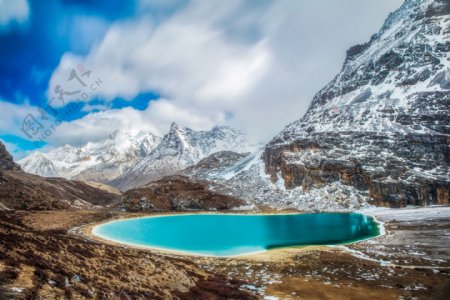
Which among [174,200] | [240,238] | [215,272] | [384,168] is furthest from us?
[174,200]

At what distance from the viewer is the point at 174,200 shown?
180 meters

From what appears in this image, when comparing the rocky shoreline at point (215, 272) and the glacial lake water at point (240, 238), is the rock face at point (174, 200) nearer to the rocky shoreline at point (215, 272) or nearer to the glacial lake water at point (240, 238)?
the glacial lake water at point (240, 238)

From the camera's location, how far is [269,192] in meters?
189

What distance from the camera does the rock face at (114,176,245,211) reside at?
6836 inches

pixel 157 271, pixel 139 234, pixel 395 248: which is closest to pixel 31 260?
pixel 157 271

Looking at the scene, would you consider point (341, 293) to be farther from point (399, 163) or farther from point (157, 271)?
point (399, 163)

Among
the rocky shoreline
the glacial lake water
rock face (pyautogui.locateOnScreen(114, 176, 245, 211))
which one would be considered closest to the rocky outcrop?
rock face (pyautogui.locateOnScreen(114, 176, 245, 211))

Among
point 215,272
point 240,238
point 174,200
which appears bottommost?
point 215,272

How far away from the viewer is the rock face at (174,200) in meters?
174

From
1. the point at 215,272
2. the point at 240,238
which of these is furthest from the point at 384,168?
the point at 215,272

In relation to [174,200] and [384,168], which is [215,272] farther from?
[384,168]

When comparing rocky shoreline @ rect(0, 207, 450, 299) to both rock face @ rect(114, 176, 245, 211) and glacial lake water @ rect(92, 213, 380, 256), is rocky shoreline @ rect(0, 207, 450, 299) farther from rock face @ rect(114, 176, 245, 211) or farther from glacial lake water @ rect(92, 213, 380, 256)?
rock face @ rect(114, 176, 245, 211)

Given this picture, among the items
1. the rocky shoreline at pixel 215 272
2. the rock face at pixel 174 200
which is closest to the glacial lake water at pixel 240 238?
the rocky shoreline at pixel 215 272

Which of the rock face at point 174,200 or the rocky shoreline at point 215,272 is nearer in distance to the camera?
the rocky shoreline at point 215,272
